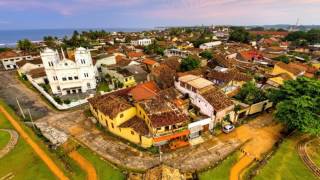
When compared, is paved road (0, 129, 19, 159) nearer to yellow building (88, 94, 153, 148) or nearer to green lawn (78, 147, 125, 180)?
green lawn (78, 147, 125, 180)

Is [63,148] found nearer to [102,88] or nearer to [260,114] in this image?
[102,88]

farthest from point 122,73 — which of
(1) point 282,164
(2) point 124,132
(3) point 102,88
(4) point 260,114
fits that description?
(1) point 282,164

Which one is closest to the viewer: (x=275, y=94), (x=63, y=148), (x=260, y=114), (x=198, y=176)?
(x=198, y=176)

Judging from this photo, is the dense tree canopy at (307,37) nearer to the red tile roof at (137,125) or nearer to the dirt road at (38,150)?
the red tile roof at (137,125)

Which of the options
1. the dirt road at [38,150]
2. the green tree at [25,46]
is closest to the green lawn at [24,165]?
the dirt road at [38,150]

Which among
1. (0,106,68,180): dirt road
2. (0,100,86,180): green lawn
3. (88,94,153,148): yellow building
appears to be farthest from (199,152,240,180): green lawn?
(0,106,68,180): dirt road
